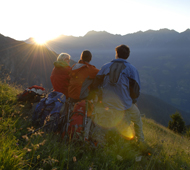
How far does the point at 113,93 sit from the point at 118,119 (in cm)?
80

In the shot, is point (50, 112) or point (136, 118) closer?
point (50, 112)

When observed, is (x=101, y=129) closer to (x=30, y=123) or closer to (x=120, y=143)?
(x=120, y=143)

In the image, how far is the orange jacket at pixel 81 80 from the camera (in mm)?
4012

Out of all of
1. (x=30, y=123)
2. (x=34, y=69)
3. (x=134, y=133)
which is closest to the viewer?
(x=30, y=123)

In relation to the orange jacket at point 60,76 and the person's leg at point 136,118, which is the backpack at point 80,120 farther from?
the orange jacket at point 60,76

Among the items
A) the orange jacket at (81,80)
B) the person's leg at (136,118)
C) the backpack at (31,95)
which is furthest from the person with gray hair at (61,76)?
the person's leg at (136,118)

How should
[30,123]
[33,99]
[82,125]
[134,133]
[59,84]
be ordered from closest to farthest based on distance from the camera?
[82,125]
[30,123]
[134,133]
[59,84]
[33,99]

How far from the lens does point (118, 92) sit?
363cm

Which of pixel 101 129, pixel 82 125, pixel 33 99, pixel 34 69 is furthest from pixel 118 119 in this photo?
pixel 34 69

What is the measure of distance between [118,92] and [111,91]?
204 millimetres

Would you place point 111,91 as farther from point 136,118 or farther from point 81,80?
point 136,118

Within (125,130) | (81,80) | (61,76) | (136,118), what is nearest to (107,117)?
(125,130)

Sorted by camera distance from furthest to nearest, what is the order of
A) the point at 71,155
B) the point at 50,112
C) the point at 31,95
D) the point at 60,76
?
the point at 31,95 → the point at 60,76 → the point at 50,112 → the point at 71,155

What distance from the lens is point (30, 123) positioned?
137 inches
